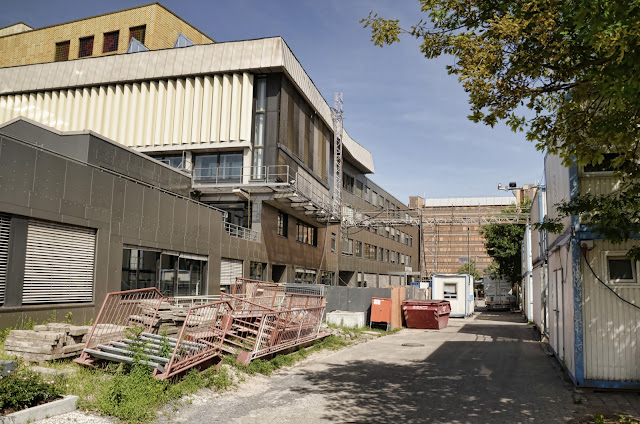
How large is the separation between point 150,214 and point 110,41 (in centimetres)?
3369

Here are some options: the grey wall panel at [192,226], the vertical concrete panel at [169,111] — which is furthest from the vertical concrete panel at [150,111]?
the grey wall panel at [192,226]

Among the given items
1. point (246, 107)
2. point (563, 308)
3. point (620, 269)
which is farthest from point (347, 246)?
point (620, 269)

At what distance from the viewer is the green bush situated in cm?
688

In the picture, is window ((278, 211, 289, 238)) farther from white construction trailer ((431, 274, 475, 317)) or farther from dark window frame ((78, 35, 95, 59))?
dark window frame ((78, 35, 95, 59))

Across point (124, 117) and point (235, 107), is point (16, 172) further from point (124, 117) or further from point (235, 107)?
point (124, 117)

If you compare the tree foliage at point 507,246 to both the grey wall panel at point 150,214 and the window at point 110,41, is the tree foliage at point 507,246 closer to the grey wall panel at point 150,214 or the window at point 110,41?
the window at point 110,41

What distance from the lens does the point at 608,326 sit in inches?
415

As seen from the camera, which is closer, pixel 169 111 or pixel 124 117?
pixel 169 111

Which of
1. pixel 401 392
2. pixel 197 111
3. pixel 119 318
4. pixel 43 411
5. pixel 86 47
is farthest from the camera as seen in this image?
pixel 86 47

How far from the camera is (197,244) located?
811 inches

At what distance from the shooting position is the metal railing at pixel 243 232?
2552cm

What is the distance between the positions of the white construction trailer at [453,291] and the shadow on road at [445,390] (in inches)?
812

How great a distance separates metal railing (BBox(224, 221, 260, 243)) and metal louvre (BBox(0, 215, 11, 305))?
44.7 feet

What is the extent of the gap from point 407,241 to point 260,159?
45873mm
